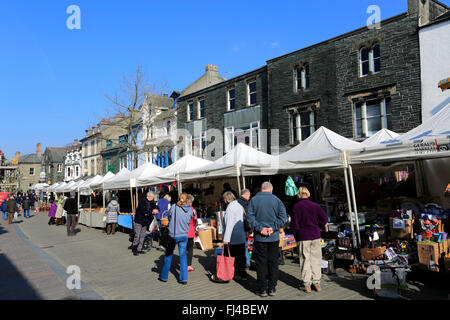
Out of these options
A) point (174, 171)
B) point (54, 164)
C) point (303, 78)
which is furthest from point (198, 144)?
point (54, 164)

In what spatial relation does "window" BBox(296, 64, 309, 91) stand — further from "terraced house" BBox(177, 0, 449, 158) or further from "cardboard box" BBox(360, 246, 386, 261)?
"cardboard box" BBox(360, 246, 386, 261)

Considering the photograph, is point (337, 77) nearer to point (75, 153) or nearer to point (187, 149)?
point (187, 149)

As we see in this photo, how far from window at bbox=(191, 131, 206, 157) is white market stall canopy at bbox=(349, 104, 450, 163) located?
19.5 m

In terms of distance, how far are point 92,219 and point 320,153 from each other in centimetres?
1375

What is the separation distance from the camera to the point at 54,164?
6625 centimetres

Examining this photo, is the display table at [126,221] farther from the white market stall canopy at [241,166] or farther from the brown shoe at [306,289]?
the brown shoe at [306,289]

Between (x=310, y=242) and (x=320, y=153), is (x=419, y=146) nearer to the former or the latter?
(x=320, y=153)

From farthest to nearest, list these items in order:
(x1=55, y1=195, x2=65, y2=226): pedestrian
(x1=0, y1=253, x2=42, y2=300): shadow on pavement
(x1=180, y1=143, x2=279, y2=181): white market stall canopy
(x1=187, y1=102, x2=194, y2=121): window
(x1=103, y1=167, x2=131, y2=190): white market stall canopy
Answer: (x1=187, y1=102, x2=194, y2=121): window < (x1=55, y1=195, x2=65, y2=226): pedestrian < (x1=103, y1=167, x2=131, y2=190): white market stall canopy < (x1=180, y1=143, x2=279, y2=181): white market stall canopy < (x1=0, y1=253, x2=42, y2=300): shadow on pavement

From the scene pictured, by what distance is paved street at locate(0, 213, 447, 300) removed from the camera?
19.2ft

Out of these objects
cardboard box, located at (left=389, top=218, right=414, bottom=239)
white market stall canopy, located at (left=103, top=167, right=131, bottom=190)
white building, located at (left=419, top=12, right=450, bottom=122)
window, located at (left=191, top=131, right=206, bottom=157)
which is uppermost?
white building, located at (left=419, top=12, right=450, bottom=122)

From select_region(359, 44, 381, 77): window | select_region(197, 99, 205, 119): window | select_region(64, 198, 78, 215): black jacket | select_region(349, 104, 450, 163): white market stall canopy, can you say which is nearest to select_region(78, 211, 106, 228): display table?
select_region(64, 198, 78, 215): black jacket

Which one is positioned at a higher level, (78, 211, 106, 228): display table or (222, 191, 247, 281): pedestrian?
(222, 191, 247, 281): pedestrian

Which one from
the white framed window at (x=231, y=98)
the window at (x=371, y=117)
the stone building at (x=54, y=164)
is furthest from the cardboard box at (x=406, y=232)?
the stone building at (x=54, y=164)

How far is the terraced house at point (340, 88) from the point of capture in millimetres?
15109
